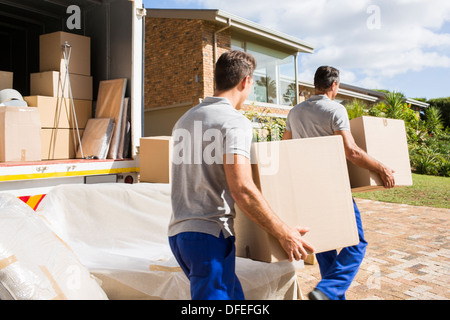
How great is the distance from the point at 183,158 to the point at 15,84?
5.30 m

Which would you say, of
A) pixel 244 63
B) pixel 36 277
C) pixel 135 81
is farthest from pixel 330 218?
pixel 135 81

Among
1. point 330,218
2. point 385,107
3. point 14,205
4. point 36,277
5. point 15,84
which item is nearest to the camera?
point 36,277

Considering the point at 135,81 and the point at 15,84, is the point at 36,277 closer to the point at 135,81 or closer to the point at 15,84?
the point at 135,81

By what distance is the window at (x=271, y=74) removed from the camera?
13867 mm

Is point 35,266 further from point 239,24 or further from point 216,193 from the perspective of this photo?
point 239,24

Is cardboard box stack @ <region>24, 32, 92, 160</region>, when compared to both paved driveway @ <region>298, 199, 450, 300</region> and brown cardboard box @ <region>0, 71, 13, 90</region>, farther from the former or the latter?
paved driveway @ <region>298, 199, 450, 300</region>

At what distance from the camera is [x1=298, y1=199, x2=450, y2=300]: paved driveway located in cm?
343

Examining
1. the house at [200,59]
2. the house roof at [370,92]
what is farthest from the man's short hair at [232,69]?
the house roof at [370,92]

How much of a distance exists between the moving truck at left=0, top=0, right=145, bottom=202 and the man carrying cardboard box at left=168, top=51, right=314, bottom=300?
2.13 metres

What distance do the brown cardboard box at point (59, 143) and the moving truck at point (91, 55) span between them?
298mm

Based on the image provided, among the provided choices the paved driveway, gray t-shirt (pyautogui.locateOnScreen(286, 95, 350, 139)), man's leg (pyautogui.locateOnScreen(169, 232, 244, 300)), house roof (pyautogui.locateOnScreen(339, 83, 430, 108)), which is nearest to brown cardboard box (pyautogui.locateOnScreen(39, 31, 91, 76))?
gray t-shirt (pyautogui.locateOnScreen(286, 95, 350, 139))
